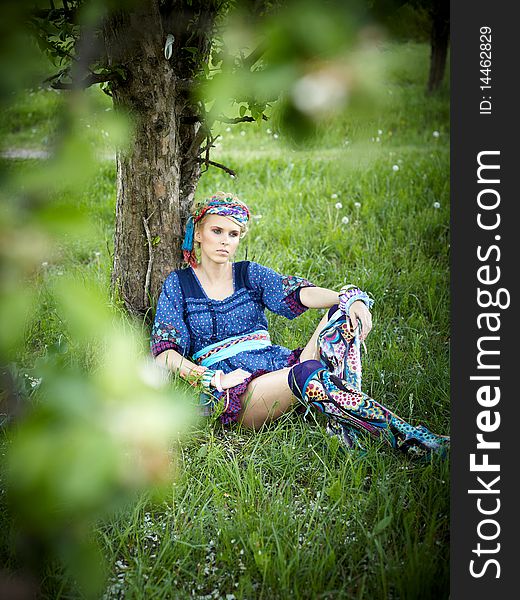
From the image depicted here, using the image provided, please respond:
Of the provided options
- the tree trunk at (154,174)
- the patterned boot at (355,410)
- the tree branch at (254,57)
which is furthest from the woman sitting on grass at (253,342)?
the tree branch at (254,57)

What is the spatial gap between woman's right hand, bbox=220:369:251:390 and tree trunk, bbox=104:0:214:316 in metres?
0.68

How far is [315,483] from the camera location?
2254 millimetres

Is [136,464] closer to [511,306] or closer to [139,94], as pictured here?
[511,306]

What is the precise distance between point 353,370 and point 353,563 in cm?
93

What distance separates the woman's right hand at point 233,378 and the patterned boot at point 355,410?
0.20 meters

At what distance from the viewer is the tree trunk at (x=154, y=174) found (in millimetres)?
2535

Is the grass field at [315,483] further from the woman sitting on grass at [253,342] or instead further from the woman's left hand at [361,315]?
the woman's left hand at [361,315]

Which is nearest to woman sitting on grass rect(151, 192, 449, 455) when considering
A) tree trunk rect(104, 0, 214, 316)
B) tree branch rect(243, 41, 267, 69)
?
tree trunk rect(104, 0, 214, 316)

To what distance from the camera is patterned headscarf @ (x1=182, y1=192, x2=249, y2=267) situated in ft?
9.25

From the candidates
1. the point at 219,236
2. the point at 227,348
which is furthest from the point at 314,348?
the point at 219,236

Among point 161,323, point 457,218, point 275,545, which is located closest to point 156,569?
point 275,545

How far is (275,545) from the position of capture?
1922 mm

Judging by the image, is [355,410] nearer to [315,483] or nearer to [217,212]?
[315,483]

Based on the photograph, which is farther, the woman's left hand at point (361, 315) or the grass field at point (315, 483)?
the woman's left hand at point (361, 315)
